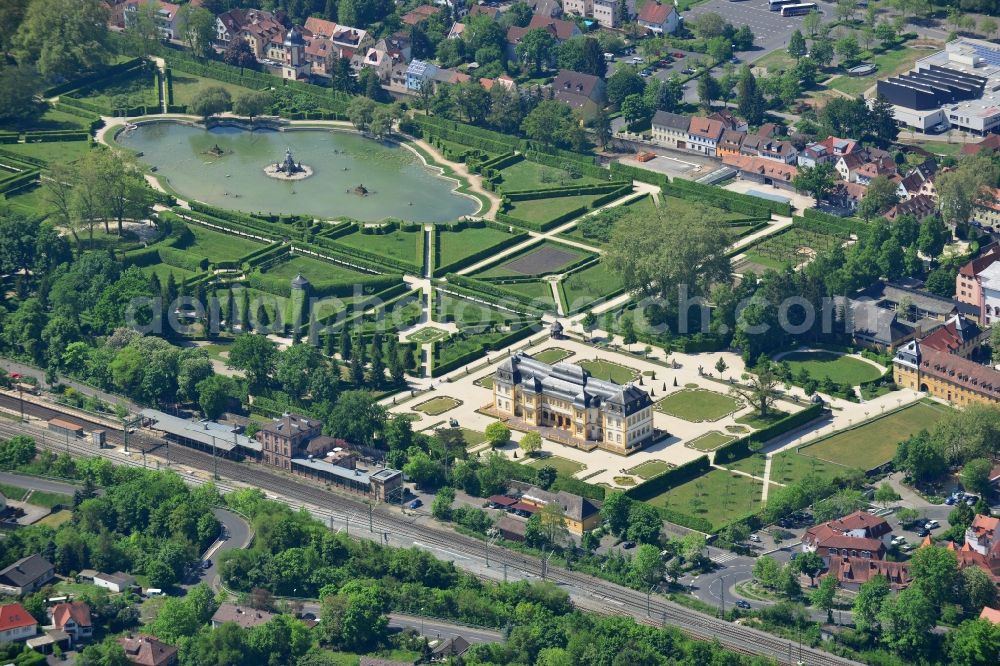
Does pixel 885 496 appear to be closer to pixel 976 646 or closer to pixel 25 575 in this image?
pixel 976 646

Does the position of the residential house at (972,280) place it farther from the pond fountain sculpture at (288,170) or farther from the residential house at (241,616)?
the residential house at (241,616)

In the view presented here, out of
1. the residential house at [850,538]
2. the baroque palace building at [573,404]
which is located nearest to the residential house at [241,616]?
the baroque palace building at [573,404]

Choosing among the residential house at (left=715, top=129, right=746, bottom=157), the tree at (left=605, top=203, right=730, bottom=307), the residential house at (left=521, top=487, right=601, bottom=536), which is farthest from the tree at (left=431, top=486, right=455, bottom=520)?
the residential house at (left=715, top=129, right=746, bottom=157)

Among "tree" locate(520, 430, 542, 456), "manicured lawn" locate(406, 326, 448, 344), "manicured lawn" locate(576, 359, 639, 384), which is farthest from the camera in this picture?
"manicured lawn" locate(406, 326, 448, 344)

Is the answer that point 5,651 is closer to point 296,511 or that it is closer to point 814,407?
point 296,511

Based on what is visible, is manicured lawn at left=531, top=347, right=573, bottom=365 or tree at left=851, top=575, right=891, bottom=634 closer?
tree at left=851, top=575, right=891, bottom=634

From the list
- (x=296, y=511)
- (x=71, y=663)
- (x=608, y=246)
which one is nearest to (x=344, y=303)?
(x=608, y=246)

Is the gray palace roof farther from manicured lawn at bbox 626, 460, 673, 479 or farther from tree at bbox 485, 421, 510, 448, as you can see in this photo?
tree at bbox 485, 421, 510, 448
